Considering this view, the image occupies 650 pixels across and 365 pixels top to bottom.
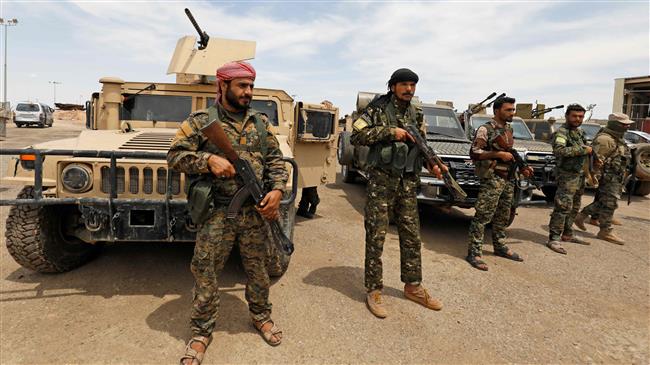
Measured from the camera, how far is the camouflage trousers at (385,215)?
311cm

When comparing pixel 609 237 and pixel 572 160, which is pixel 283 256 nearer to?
pixel 572 160

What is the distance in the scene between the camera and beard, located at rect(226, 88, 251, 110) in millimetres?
2342

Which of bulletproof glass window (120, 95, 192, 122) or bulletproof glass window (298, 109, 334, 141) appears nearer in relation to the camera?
bulletproof glass window (120, 95, 192, 122)

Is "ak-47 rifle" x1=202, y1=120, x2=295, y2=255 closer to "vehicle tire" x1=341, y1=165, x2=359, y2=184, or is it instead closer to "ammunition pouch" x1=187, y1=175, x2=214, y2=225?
"ammunition pouch" x1=187, y1=175, x2=214, y2=225

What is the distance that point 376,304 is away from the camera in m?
3.09

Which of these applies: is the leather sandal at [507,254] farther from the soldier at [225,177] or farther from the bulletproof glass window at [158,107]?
the bulletproof glass window at [158,107]

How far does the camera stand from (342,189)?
886cm

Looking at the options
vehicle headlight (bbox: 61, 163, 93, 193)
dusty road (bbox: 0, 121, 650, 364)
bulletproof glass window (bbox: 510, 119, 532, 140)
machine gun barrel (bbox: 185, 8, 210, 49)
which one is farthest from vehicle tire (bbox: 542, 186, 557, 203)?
vehicle headlight (bbox: 61, 163, 93, 193)

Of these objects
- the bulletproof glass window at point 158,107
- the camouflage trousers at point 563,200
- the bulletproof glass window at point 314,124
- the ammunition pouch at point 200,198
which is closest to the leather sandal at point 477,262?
the camouflage trousers at point 563,200

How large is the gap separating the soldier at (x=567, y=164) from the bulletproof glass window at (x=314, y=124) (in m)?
2.68

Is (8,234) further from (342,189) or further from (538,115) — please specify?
(538,115)

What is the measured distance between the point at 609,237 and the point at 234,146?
214 inches

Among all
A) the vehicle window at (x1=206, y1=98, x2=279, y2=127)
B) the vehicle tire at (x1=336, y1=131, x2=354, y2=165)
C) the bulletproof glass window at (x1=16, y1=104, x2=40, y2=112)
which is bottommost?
the vehicle tire at (x1=336, y1=131, x2=354, y2=165)

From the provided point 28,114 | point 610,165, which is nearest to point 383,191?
point 610,165
